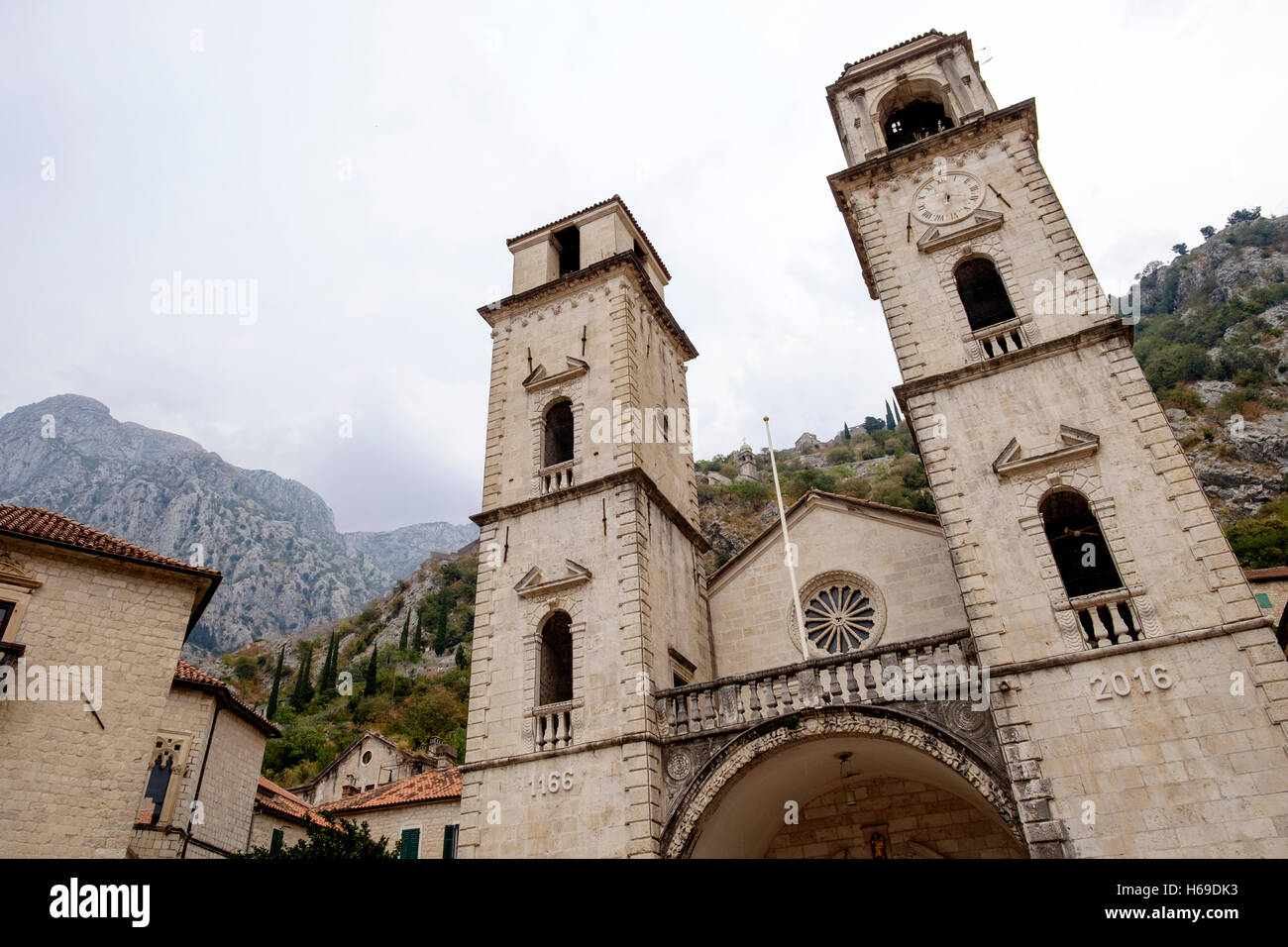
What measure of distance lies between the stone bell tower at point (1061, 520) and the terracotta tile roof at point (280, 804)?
20.8m

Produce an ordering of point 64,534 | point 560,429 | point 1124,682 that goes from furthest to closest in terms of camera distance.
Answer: point 560,429
point 64,534
point 1124,682

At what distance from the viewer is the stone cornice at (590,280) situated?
20.2 meters

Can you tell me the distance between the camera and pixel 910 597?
1709 centimetres

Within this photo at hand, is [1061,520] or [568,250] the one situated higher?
[568,250]

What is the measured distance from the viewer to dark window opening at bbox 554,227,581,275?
22906mm

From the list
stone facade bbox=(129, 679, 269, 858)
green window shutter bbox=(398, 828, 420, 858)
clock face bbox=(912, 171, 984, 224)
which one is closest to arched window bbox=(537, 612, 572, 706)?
stone facade bbox=(129, 679, 269, 858)

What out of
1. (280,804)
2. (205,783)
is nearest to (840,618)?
(205,783)

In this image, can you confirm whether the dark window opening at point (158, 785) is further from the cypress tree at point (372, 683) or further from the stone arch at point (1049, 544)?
the cypress tree at point (372, 683)

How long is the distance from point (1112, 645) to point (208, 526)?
13878cm

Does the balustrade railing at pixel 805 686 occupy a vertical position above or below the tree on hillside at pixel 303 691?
below

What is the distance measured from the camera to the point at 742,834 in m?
15.2

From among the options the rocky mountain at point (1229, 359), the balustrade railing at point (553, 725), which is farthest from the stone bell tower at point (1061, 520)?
the rocky mountain at point (1229, 359)

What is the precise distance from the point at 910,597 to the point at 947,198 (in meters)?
8.33

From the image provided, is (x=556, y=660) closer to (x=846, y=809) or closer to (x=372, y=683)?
(x=846, y=809)
